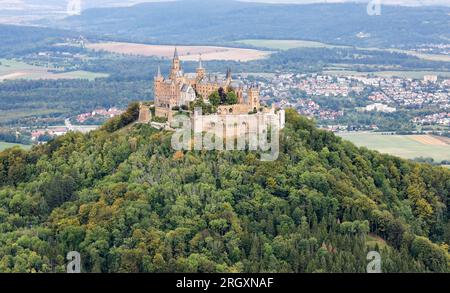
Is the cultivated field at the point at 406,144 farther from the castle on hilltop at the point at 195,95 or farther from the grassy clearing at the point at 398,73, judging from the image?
the grassy clearing at the point at 398,73

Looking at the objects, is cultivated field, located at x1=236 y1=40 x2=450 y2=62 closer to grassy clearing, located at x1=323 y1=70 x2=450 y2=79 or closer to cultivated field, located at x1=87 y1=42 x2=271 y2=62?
cultivated field, located at x1=87 y1=42 x2=271 y2=62

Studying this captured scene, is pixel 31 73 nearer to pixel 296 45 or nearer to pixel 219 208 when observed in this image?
pixel 296 45

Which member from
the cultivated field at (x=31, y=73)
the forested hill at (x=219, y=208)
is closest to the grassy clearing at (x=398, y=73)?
the cultivated field at (x=31, y=73)

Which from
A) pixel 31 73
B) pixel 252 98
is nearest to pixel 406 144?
pixel 252 98

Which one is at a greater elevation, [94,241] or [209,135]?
[209,135]
